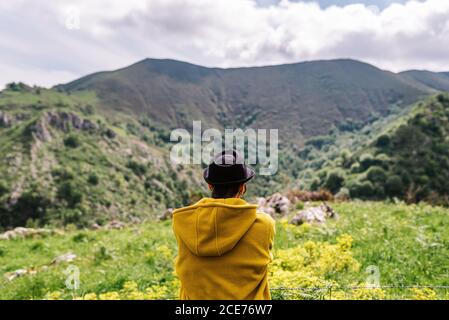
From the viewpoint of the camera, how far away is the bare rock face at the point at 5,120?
127 meters

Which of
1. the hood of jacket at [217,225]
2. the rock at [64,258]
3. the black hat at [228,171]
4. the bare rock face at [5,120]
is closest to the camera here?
the hood of jacket at [217,225]

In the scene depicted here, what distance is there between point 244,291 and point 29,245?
16.5 metres

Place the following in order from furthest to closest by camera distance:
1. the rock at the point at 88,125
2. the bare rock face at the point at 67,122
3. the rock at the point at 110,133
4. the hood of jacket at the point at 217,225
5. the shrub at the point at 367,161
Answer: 1. the rock at the point at 110,133
2. the rock at the point at 88,125
3. the bare rock face at the point at 67,122
4. the shrub at the point at 367,161
5. the hood of jacket at the point at 217,225

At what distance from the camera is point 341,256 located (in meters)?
7.50

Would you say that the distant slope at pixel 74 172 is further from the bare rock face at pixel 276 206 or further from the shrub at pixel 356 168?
the bare rock face at pixel 276 206

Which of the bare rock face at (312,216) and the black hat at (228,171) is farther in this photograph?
the bare rock face at (312,216)

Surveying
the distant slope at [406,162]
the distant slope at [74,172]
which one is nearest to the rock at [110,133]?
the distant slope at [74,172]

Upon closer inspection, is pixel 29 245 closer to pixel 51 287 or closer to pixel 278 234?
pixel 51 287

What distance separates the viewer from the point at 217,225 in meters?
3.31

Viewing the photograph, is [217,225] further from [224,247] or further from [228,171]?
[228,171]

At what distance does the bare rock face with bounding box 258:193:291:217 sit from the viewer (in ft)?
56.8

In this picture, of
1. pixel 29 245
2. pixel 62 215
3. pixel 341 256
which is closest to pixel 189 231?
pixel 341 256

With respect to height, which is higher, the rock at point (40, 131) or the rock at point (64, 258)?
the rock at point (40, 131)
